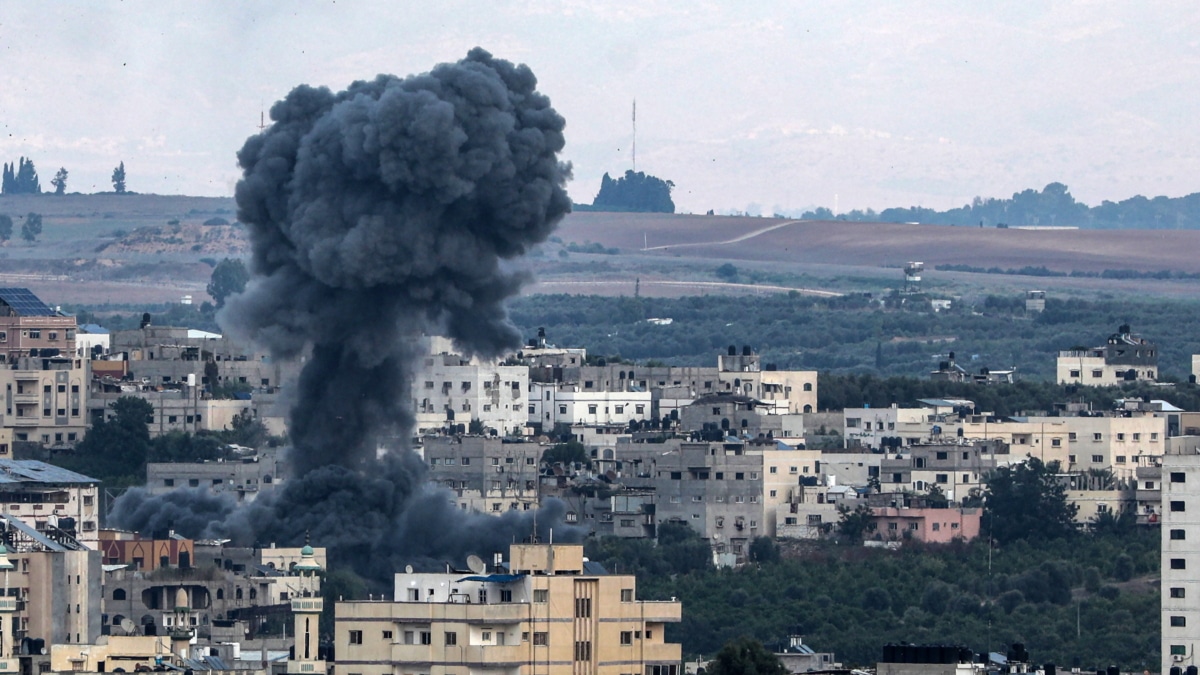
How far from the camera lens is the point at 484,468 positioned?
4461 inches

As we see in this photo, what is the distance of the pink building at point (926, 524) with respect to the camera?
106 meters

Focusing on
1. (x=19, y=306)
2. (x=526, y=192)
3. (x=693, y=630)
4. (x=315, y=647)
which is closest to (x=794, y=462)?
(x=526, y=192)

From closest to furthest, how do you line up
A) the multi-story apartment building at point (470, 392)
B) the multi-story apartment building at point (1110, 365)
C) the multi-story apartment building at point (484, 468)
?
the multi-story apartment building at point (484, 468)
the multi-story apartment building at point (470, 392)
the multi-story apartment building at point (1110, 365)

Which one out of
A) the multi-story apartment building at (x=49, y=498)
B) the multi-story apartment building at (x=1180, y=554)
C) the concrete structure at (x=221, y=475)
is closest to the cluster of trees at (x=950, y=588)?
the multi-story apartment building at (x=1180, y=554)

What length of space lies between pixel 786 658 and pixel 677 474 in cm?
3454

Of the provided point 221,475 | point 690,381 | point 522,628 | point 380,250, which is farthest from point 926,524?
point 522,628

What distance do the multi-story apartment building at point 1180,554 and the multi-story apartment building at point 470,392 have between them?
159 feet

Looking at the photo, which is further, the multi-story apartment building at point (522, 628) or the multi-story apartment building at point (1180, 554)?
the multi-story apartment building at point (1180, 554)

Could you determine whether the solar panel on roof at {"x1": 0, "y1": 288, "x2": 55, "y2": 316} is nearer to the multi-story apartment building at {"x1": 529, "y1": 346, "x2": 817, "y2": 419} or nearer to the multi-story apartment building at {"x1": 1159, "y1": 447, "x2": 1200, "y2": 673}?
the multi-story apartment building at {"x1": 529, "y1": 346, "x2": 817, "y2": 419}

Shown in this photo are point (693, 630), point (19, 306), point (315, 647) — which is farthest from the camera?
point (19, 306)

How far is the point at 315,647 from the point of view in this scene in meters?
63.0

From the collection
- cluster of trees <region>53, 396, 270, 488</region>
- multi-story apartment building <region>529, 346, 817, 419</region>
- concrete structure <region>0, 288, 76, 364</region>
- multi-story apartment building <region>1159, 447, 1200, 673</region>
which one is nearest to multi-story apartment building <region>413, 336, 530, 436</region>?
multi-story apartment building <region>529, 346, 817, 419</region>

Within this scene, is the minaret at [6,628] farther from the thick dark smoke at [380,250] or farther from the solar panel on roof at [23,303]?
the solar panel on roof at [23,303]

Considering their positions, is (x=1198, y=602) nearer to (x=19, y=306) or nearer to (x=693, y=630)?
(x=693, y=630)
